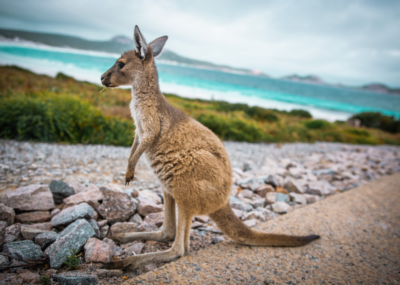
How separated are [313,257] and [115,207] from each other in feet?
8.25

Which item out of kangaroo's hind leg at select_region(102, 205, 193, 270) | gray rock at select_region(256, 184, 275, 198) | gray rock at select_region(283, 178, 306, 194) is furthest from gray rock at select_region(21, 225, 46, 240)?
gray rock at select_region(283, 178, 306, 194)

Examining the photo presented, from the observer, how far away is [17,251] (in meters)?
1.96

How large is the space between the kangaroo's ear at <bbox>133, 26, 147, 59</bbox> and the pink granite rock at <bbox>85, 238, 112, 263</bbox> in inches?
79.6

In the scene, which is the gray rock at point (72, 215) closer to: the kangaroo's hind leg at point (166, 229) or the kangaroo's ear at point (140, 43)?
the kangaroo's hind leg at point (166, 229)

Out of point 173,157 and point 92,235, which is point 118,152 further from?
point 173,157

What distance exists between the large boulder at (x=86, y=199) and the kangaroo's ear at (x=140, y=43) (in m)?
1.94

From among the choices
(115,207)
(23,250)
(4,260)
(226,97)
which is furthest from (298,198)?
(226,97)

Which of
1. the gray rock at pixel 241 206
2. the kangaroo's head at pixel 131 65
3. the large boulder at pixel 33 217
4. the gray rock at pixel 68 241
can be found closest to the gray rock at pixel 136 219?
the gray rock at pixel 68 241

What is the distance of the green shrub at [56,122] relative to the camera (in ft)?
17.4

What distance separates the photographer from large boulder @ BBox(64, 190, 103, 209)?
2.81 meters

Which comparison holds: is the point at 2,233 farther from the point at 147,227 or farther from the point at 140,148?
the point at 140,148

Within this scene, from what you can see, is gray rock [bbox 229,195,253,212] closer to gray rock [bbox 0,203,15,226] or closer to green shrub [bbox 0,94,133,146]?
gray rock [bbox 0,203,15,226]

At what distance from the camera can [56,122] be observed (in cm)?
558

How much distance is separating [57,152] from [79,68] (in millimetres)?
15093
